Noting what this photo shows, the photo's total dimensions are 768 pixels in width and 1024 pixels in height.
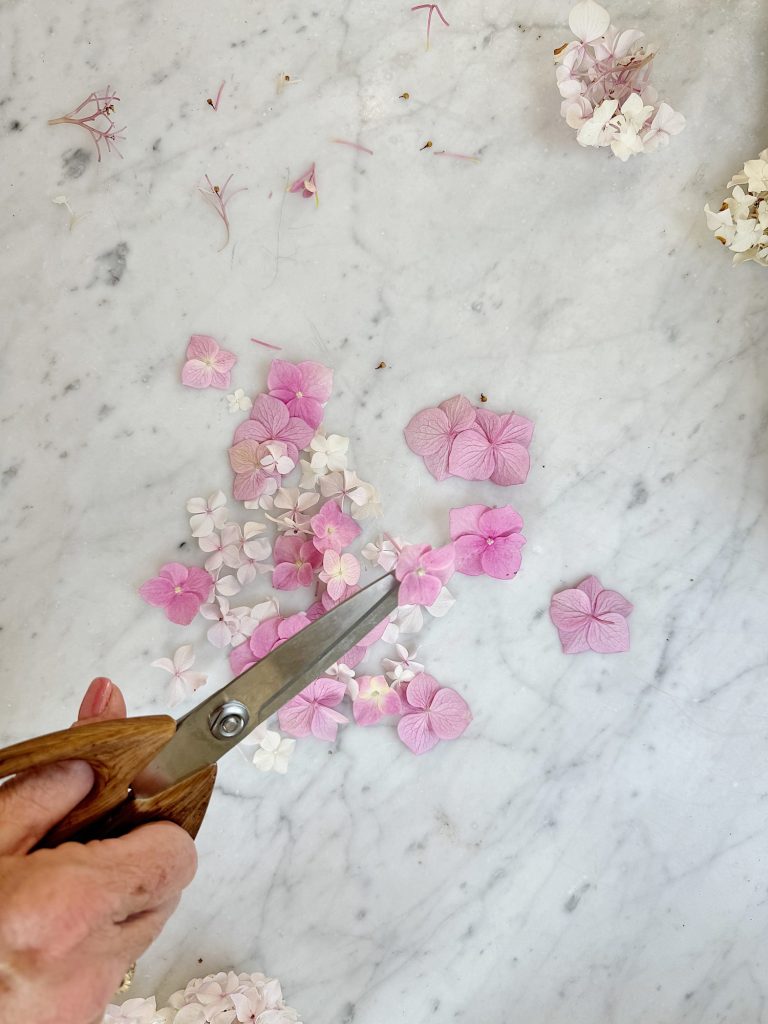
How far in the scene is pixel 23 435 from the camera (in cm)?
77

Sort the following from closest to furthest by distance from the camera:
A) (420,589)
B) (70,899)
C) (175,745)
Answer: (70,899) < (175,745) < (420,589)

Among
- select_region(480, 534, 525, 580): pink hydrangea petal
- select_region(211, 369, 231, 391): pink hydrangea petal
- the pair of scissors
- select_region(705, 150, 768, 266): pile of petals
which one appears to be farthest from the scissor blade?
select_region(705, 150, 768, 266): pile of petals

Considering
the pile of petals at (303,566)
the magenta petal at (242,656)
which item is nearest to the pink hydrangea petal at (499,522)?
the pile of petals at (303,566)

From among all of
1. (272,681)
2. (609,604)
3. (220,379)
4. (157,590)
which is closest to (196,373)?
(220,379)

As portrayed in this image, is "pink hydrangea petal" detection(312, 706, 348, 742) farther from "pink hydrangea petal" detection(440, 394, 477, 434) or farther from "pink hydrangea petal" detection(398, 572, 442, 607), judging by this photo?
"pink hydrangea petal" detection(440, 394, 477, 434)

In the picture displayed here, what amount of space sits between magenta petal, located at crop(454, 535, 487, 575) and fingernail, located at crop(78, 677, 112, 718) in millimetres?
297

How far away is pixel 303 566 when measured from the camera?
753 mm

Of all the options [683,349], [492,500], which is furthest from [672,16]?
[492,500]

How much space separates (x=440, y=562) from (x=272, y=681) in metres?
0.19

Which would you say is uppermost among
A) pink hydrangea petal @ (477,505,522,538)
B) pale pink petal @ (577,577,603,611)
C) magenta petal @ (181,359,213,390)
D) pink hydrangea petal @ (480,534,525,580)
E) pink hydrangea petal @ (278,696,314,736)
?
magenta petal @ (181,359,213,390)

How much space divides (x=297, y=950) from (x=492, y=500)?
1.34 ft

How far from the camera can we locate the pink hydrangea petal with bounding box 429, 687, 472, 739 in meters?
0.75

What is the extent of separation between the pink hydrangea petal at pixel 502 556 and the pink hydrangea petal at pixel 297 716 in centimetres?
18

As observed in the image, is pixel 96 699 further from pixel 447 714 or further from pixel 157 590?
pixel 447 714
